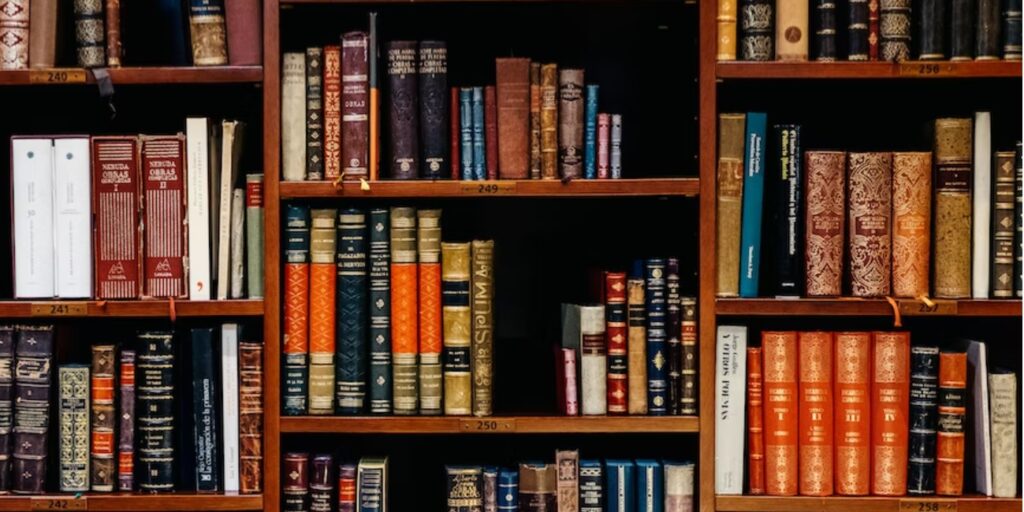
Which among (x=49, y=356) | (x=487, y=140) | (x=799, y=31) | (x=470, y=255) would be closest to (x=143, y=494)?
(x=49, y=356)

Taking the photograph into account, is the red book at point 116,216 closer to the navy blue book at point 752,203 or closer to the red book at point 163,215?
the red book at point 163,215

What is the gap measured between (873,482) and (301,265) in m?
1.10

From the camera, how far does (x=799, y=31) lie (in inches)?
73.4

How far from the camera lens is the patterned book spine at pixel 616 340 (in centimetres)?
189

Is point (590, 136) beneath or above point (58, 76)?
beneath

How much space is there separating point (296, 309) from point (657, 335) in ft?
2.15

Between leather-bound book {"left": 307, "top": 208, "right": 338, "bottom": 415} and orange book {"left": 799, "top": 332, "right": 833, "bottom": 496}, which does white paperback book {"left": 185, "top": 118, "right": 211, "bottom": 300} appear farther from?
orange book {"left": 799, "top": 332, "right": 833, "bottom": 496}

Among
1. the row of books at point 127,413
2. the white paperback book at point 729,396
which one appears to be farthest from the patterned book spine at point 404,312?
the white paperback book at point 729,396

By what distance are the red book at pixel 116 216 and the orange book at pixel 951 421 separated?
4.80ft

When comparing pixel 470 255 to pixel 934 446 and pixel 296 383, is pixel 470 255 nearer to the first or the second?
pixel 296 383

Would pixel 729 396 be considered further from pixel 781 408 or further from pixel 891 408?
pixel 891 408

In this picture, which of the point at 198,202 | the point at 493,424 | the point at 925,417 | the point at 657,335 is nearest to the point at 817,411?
the point at 925,417

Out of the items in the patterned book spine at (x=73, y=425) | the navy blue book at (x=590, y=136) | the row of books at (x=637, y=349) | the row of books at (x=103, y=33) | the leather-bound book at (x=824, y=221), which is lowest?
the patterned book spine at (x=73, y=425)

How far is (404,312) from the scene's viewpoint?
6.21ft
